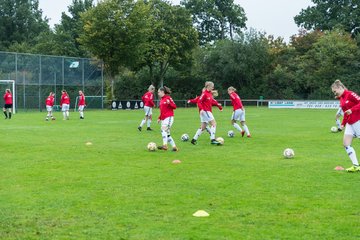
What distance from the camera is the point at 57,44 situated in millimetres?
79312

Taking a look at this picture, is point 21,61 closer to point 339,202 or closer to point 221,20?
point 339,202

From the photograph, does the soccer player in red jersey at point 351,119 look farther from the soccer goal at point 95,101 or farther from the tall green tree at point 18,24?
the tall green tree at point 18,24

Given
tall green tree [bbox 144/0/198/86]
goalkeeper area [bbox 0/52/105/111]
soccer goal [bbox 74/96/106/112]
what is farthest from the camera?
tall green tree [bbox 144/0/198/86]

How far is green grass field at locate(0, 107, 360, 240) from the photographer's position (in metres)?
6.84

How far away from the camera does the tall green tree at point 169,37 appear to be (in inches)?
2361

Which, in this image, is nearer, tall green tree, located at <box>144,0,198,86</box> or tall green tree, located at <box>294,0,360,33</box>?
tall green tree, located at <box>144,0,198,86</box>

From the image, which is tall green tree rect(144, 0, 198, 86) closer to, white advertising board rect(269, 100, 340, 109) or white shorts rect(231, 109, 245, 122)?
white advertising board rect(269, 100, 340, 109)

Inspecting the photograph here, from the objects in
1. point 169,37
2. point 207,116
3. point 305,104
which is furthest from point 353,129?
point 169,37

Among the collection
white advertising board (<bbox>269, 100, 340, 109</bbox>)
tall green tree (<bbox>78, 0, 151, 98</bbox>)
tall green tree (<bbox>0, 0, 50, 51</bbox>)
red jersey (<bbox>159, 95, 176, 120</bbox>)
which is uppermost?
tall green tree (<bbox>0, 0, 50, 51</bbox>)

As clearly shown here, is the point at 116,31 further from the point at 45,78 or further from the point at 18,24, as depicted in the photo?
the point at 18,24

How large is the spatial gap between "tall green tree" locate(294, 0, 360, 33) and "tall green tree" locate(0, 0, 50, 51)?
48.7m

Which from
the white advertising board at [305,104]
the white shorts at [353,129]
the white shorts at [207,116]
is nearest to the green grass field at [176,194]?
the white shorts at [353,129]

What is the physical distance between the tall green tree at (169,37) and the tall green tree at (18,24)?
1535 inches

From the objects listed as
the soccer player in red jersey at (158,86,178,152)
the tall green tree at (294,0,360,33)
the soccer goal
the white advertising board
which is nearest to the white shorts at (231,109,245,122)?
the soccer player in red jersey at (158,86,178,152)
